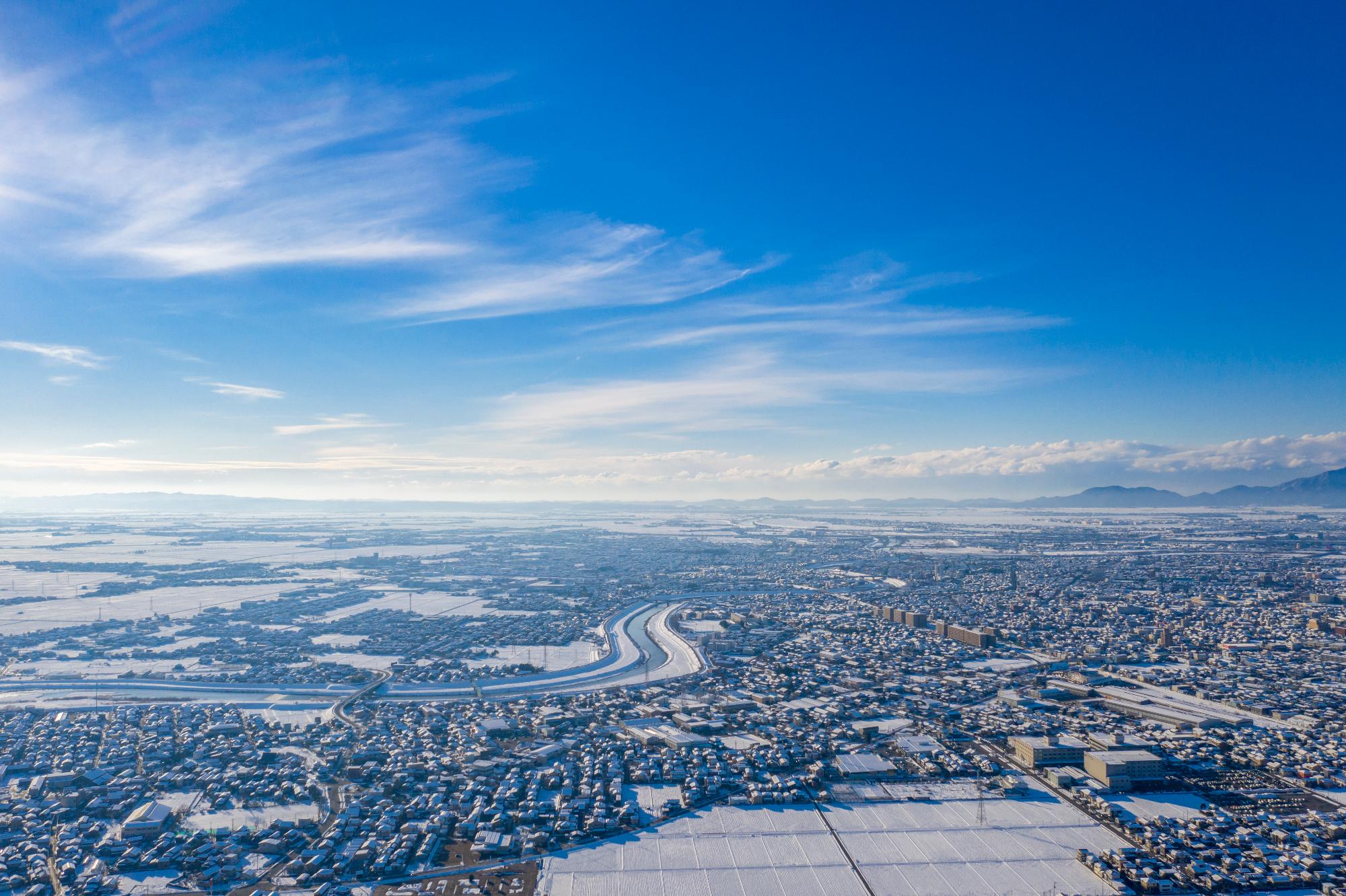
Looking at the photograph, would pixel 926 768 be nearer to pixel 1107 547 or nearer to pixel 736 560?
pixel 736 560

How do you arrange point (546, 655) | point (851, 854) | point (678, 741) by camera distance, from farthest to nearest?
1. point (546, 655)
2. point (678, 741)
3. point (851, 854)

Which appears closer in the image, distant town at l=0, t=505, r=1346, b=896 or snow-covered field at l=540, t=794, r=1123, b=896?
snow-covered field at l=540, t=794, r=1123, b=896

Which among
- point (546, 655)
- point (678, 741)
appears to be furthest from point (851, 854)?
point (546, 655)

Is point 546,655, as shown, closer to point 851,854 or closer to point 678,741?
point 678,741

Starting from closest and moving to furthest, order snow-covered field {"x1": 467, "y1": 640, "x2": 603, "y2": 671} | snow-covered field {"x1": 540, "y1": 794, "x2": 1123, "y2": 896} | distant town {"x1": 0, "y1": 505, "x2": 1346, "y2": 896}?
snow-covered field {"x1": 540, "y1": 794, "x2": 1123, "y2": 896}, distant town {"x1": 0, "y1": 505, "x2": 1346, "y2": 896}, snow-covered field {"x1": 467, "y1": 640, "x2": 603, "y2": 671}

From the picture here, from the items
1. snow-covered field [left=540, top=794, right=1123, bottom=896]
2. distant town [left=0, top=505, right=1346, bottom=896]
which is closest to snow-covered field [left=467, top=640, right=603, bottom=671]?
distant town [left=0, top=505, right=1346, bottom=896]

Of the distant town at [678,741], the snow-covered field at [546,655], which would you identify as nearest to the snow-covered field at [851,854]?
the distant town at [678,741]

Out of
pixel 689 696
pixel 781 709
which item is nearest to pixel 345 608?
pixel 689 696

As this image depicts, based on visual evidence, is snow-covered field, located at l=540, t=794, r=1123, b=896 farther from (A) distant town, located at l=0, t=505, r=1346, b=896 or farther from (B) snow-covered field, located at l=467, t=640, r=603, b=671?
(B) snow-covered field, located at l=467, t=640, r=603, b=671
